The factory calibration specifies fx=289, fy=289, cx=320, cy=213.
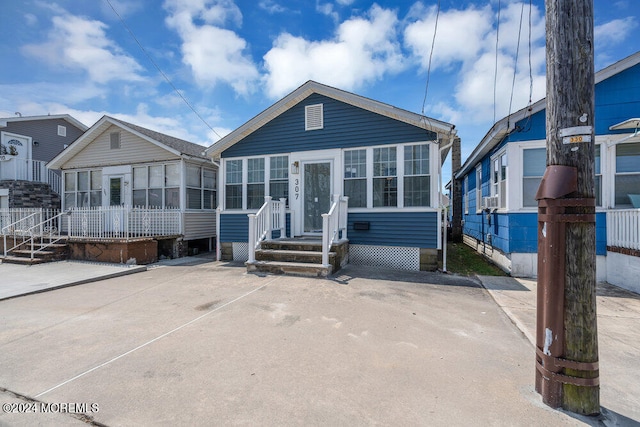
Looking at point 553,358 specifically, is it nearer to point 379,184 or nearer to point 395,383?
point 395,383

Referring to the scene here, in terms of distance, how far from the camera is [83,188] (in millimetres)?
12477

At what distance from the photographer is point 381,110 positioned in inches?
302

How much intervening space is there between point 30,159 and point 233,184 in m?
12.9

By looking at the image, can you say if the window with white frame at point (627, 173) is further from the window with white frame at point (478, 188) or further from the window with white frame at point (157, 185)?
the window with white frame at point (157, 185)

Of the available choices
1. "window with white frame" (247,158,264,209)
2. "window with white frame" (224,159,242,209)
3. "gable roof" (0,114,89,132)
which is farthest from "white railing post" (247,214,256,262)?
"gable roof" (0,114,89,132)

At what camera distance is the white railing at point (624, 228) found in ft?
18.4

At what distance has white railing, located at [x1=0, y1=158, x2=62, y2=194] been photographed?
13633 mm

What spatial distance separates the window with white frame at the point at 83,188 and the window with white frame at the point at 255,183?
24.2 ft

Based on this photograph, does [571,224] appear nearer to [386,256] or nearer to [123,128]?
[386,256]

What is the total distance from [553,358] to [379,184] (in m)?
6.15

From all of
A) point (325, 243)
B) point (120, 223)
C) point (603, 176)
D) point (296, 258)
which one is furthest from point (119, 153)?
point (603, 176)

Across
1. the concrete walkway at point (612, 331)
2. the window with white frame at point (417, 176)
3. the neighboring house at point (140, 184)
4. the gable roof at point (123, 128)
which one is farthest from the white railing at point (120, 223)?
the concrete walkway at point (612, 331)

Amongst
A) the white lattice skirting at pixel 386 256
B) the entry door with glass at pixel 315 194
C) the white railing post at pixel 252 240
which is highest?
the entry door with glass at pixel 315 194

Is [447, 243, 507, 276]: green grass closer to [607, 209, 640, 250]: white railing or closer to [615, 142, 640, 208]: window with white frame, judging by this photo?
[607, 209, 640, 250]: white railing
